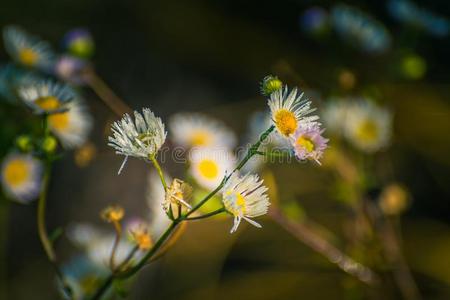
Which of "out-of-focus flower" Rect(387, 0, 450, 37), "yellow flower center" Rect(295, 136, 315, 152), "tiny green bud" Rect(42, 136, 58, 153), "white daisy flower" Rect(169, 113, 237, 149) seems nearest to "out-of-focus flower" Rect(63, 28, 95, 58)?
"white daisy flower" Rect(169, 113, 237, 149)

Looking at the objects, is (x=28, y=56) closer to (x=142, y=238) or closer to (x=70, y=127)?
(x=70, y=127)

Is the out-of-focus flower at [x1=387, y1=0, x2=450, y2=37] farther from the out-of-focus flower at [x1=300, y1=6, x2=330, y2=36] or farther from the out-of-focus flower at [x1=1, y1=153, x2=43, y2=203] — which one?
the out-of-focus flower at [x1=1, y1=153, x2=43, y2=203]

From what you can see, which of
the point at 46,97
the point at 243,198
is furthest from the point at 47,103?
the point at 243,198

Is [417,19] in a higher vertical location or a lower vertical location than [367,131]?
higher

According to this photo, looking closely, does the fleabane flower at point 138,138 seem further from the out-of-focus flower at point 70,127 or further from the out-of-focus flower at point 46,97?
the out-of-focus flower at point 70,127

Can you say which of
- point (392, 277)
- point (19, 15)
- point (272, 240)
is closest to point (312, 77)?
point (272, 240)

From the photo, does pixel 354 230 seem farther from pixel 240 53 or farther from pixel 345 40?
pixel 240 53
